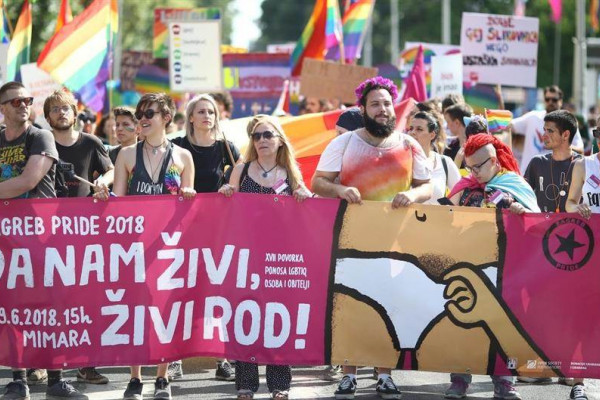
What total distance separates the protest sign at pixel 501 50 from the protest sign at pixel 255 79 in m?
4.08

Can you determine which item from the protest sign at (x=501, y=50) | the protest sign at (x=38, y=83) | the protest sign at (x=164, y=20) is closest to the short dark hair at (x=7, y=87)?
the protest sign at (x=38, y=83)

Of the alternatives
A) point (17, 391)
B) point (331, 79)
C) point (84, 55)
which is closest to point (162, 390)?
point (17, 391)

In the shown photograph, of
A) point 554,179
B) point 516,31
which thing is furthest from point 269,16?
point 554,179

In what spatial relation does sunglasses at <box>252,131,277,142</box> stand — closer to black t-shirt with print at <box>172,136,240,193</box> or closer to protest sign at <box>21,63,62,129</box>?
black t-shirt with print at <box>172,136,240,193</box>

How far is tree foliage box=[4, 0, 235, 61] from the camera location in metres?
35.2

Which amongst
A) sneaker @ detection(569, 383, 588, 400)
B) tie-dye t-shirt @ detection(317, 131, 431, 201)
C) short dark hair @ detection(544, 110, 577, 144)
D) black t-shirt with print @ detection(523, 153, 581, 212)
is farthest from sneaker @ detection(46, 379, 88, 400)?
short dark hair @ detection(544, 110, 577, 144)

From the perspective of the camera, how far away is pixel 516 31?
1777cm

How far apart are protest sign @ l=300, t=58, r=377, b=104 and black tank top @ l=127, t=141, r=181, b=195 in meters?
7.48

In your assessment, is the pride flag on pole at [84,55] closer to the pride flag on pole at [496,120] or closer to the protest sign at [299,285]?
the pride flag on pole at [496,120]

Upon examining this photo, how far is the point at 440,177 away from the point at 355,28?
394 inches

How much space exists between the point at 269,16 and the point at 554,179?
92.5 metres

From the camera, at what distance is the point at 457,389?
26.6 ft

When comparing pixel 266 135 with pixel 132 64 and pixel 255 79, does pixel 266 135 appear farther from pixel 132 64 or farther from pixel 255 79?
pixel 132 64

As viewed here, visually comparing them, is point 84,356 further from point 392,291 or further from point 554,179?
point 554,179
